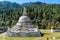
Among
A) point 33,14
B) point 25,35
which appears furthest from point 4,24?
point 25,35

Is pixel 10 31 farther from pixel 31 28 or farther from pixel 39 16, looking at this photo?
pixel 39 16

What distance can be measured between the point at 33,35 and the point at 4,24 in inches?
1273

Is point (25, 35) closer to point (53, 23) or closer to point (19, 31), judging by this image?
point (19, 31)

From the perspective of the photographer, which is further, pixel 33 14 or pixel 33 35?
pixel 33 14

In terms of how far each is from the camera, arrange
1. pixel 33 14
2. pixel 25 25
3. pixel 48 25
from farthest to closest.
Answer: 1. pixel 33 14
2. pixel 48 25
3. pixel 25 25

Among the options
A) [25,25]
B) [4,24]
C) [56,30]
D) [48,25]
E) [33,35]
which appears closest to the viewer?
[33,35]

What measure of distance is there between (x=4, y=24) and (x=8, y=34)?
3070 centimetres

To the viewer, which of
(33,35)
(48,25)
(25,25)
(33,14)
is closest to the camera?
(33,35)

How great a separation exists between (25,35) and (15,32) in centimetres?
240

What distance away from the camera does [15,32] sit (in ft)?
167

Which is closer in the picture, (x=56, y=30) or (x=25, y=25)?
(x=25, y=25)

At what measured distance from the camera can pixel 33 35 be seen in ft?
166

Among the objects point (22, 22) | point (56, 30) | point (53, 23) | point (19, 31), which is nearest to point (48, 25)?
point (53, 23)

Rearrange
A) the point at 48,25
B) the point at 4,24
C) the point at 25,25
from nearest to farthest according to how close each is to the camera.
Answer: the point at 25,25
the point at 48,25
the point at 4,24
